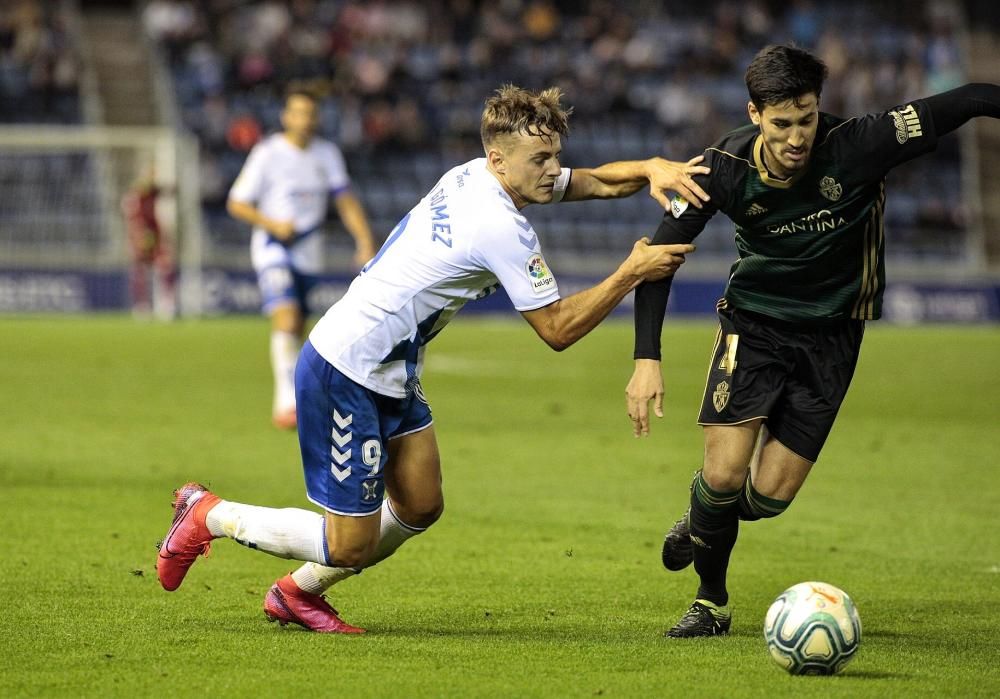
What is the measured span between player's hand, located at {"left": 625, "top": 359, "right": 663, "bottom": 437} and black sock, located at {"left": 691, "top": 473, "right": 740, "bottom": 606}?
0.57 m

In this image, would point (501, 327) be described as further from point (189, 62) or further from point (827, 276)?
point (827, 276)

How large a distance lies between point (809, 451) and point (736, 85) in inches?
1015

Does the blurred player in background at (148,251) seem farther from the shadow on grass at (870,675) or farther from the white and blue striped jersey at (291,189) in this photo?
the shadow on grass at (870,675)

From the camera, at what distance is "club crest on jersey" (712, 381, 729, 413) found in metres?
5.97

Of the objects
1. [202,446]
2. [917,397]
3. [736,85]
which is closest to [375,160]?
[736,85]

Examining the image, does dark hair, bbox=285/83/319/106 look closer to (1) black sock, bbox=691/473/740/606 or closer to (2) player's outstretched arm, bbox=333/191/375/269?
(2) player's outstretched arm, bbox=333/191/375/269

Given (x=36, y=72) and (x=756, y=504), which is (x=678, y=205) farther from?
(x=36, y=72)

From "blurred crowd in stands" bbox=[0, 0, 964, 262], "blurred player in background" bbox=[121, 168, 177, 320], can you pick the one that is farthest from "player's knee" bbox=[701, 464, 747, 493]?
"blurred crowd in stands" bbox=[0, 0, 964, 262]

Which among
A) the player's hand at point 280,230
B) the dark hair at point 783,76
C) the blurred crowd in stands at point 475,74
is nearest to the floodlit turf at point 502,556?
the player's hand at point 280,230

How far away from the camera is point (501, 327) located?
82.1 feet

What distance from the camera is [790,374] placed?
6.08 meters

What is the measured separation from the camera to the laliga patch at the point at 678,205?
5707 mm

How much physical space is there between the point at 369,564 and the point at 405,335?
0.91m

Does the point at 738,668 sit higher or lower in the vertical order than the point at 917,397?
higher
